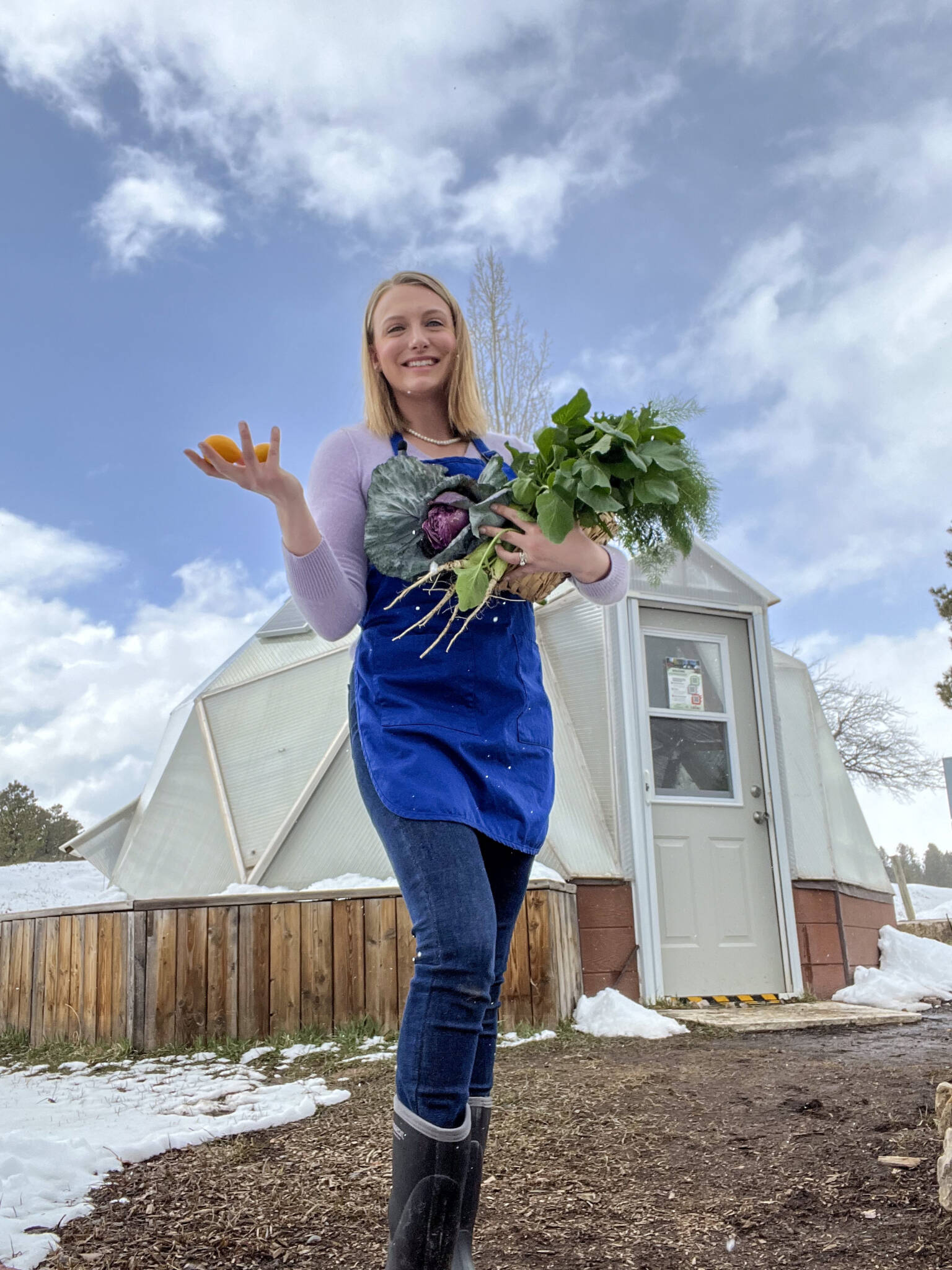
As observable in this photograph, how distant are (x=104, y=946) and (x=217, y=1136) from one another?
7.99 ft

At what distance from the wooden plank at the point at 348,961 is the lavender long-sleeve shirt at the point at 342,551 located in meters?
3.42

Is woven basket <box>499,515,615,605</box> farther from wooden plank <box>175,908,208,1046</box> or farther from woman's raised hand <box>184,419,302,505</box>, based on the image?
wooden plank <box>175,908,208,1046</box>

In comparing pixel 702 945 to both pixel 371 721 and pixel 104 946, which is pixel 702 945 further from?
pixel 371 721

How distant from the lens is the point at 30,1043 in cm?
563

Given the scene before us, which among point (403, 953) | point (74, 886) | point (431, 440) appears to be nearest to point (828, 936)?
point (403, 953)

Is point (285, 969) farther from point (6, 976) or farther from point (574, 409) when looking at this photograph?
point (574, 409)

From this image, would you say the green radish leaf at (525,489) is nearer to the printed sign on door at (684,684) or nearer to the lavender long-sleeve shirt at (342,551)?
the lavender long-sleeve shirt at (342,551)

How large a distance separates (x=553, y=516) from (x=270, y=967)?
3.93m

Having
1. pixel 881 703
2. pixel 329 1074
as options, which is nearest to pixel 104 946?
pixel 329 1074

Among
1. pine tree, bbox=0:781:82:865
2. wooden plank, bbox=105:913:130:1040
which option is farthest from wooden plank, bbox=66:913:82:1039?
pine tree, bbox=0:781:82:865

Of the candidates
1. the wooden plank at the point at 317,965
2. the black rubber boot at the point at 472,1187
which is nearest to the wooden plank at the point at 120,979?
the wooden plank at the point at 317,965

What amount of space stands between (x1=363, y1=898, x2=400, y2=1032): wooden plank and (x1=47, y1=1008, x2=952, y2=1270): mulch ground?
3.51 feet

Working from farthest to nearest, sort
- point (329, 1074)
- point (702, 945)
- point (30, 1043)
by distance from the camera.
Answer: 1. point (702, 945)
2. point (30, 1043)
3. point (329, 1074)

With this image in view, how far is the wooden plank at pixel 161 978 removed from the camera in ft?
15.7
